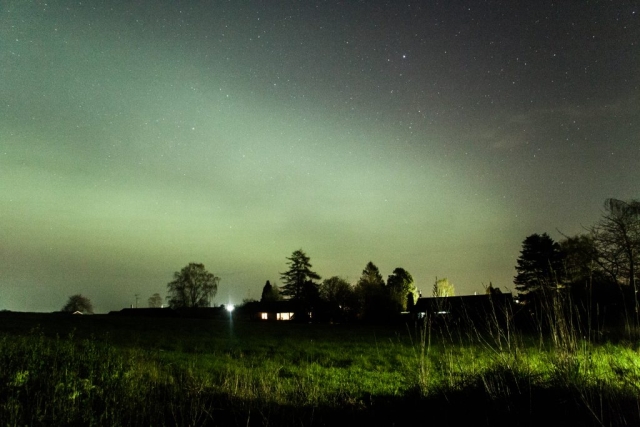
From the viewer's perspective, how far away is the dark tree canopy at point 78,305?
360ft

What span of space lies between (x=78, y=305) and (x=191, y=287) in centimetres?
4087

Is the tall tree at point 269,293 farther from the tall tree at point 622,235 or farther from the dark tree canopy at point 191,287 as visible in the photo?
the tall tree at point 622,235

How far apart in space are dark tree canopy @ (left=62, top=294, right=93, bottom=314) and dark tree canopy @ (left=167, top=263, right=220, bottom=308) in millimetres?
35178

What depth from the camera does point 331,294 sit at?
63812mm

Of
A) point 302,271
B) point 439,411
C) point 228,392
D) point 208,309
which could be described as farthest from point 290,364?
point 208,309

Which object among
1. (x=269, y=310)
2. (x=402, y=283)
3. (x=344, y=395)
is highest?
(x=402, y=283)

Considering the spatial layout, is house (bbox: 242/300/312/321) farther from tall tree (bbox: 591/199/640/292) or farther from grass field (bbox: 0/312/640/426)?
grass field (bbox: 0/312/640/426)

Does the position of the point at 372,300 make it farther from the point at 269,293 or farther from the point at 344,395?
the point at 344,395

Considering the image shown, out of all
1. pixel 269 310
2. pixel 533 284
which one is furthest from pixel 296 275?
pixel 533 284

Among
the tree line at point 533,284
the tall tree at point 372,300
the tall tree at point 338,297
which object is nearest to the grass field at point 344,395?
the tree line at point 533,284

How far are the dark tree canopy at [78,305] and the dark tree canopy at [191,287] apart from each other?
35.2 meters

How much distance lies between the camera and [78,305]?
362 ft

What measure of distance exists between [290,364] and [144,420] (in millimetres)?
7077

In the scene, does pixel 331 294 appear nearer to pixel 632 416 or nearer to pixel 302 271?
pixel 302 271
